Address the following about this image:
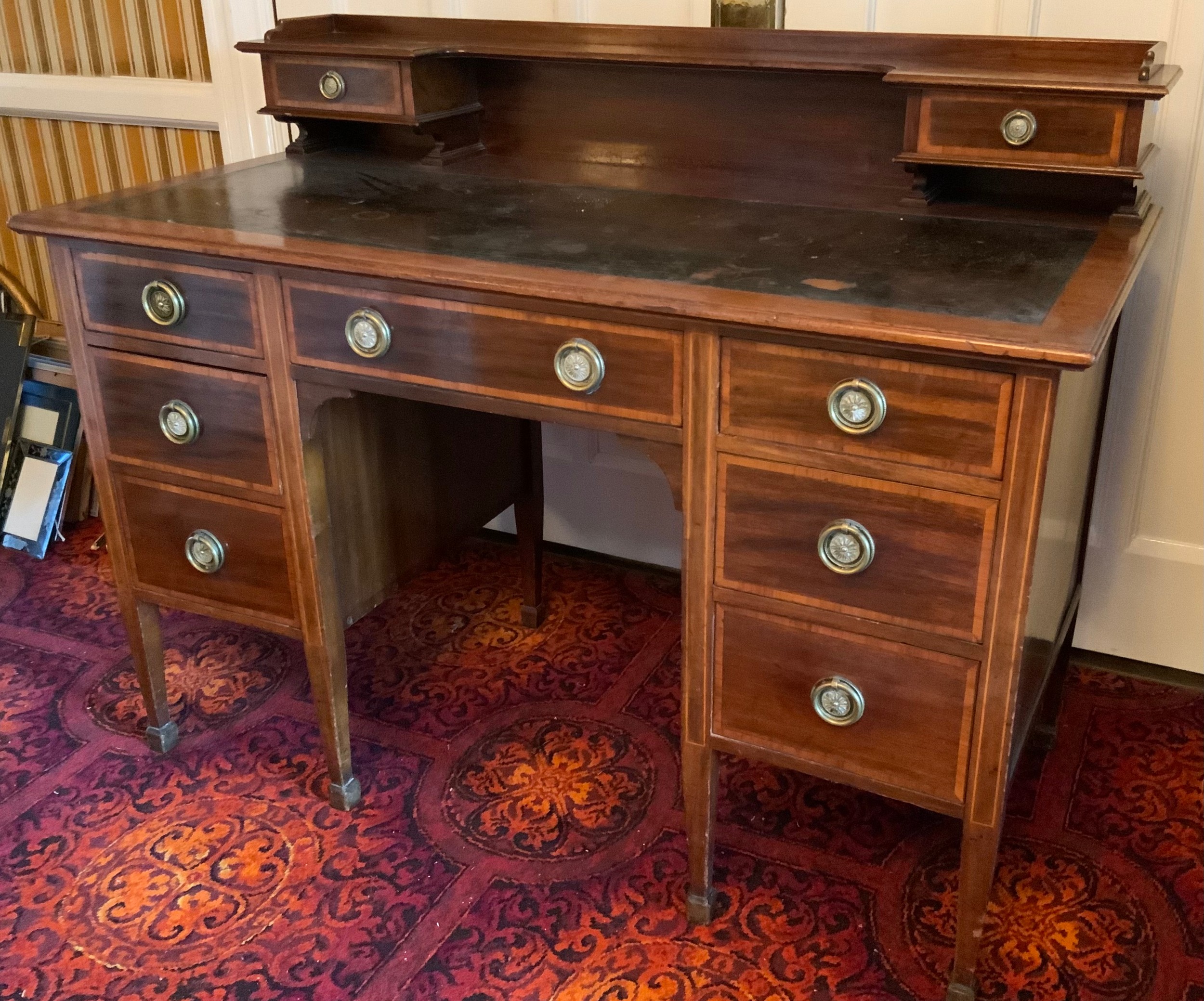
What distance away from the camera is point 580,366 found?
4.48 ft

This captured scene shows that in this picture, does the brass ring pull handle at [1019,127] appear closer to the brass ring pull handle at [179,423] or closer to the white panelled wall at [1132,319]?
the white panelled wall at [1132,319]

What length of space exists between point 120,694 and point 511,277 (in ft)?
4.19

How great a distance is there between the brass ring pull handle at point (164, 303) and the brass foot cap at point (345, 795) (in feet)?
2.45

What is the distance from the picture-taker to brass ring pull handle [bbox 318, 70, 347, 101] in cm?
189

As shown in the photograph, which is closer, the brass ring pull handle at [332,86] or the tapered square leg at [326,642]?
the tapered square leg at [326,642]

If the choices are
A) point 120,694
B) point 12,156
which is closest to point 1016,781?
point 120,694

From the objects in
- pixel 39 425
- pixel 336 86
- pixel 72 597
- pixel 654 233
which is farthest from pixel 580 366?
pixel 39 425

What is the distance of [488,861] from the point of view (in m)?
1.75

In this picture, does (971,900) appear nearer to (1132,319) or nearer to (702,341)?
(702,341)

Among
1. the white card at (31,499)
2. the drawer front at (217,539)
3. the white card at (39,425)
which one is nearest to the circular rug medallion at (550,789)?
the drawer front at (217,539)

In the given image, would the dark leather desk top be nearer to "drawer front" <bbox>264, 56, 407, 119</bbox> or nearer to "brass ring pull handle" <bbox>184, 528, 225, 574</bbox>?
"drawer front" <bbox>264, 56, 407, 119</bbox>

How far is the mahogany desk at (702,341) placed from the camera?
125 centimetres

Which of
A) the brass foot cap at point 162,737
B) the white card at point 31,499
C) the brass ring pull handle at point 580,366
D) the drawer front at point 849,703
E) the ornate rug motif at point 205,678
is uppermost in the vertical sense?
the brass ring pull handle at point 580,366

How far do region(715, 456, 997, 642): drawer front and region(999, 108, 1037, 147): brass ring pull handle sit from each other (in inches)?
21.8
